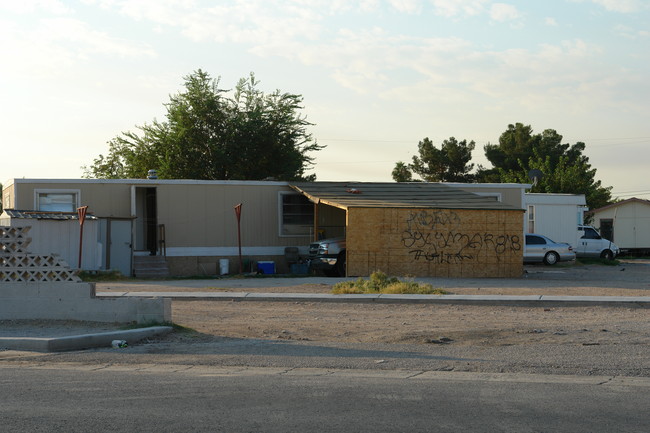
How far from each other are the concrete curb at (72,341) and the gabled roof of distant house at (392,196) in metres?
13.8

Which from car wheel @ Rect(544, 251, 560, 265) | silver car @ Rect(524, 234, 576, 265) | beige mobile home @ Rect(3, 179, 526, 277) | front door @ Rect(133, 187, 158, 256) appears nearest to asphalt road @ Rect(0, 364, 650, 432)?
beige mobile home @ Rect(3, 179, 526, 277)

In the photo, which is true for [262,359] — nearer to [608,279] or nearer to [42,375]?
[42,375]

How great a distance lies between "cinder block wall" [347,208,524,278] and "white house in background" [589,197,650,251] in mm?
28801

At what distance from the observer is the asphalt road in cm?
677

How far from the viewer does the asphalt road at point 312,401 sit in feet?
22.2

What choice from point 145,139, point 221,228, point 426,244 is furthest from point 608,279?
point 145,139

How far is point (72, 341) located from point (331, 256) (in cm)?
1532

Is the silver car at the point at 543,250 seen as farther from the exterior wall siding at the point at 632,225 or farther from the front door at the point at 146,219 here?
the exterior wall siding at the point at 632,225

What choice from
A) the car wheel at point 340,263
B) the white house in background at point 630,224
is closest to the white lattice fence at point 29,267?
the car wheel at point 340,263

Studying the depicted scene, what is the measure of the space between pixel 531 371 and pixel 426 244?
16.6 meters

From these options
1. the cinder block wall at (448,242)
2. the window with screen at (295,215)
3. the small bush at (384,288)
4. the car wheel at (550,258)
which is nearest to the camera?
the small bush at (384,288)

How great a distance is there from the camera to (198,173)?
141 ft

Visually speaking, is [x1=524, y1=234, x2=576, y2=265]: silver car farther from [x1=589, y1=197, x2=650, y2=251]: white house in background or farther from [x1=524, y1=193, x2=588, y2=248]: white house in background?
[x1=589, y1=197, x2=650, y2=251]: white house in background

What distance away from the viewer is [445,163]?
69.3 metres
